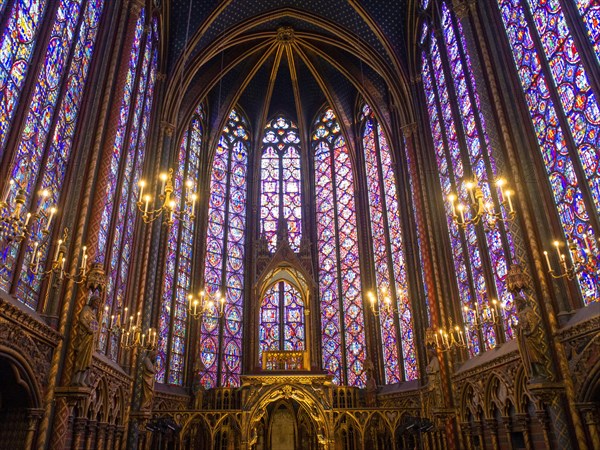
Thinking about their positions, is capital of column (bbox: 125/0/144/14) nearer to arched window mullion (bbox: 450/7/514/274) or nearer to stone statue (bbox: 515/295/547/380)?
arched window mullion (bbox: 450/7/514/274)

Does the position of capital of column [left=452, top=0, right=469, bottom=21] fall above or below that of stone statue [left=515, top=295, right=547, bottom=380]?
above

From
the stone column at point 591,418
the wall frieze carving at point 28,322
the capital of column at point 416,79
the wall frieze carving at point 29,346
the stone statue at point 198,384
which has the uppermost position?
the capital of column at point 416,79

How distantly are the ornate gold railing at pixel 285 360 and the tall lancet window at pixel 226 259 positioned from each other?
8.84 feet

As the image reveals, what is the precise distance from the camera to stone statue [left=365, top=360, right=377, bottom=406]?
67.2ft

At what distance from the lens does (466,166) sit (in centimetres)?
1647

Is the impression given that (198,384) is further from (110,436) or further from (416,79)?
(416,79)

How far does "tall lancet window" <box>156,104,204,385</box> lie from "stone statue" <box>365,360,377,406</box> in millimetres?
7567

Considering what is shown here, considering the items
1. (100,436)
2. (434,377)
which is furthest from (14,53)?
(434,377)

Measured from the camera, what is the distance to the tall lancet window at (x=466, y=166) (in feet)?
47.7

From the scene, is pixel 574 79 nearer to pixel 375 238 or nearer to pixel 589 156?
pixel 589 156

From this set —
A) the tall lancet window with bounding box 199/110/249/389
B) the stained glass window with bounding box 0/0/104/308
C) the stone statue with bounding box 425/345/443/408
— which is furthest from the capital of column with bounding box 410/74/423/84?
the stained glass window with bounding box 0/0/104/308

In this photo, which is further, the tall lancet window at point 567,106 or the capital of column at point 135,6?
the capital of column at point 135,6

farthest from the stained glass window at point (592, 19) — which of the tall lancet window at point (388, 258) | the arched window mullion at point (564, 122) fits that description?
the tall lancet window at point (388, 258)

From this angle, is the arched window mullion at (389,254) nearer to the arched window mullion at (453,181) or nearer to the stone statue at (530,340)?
the arched window mullion at (453,181)
